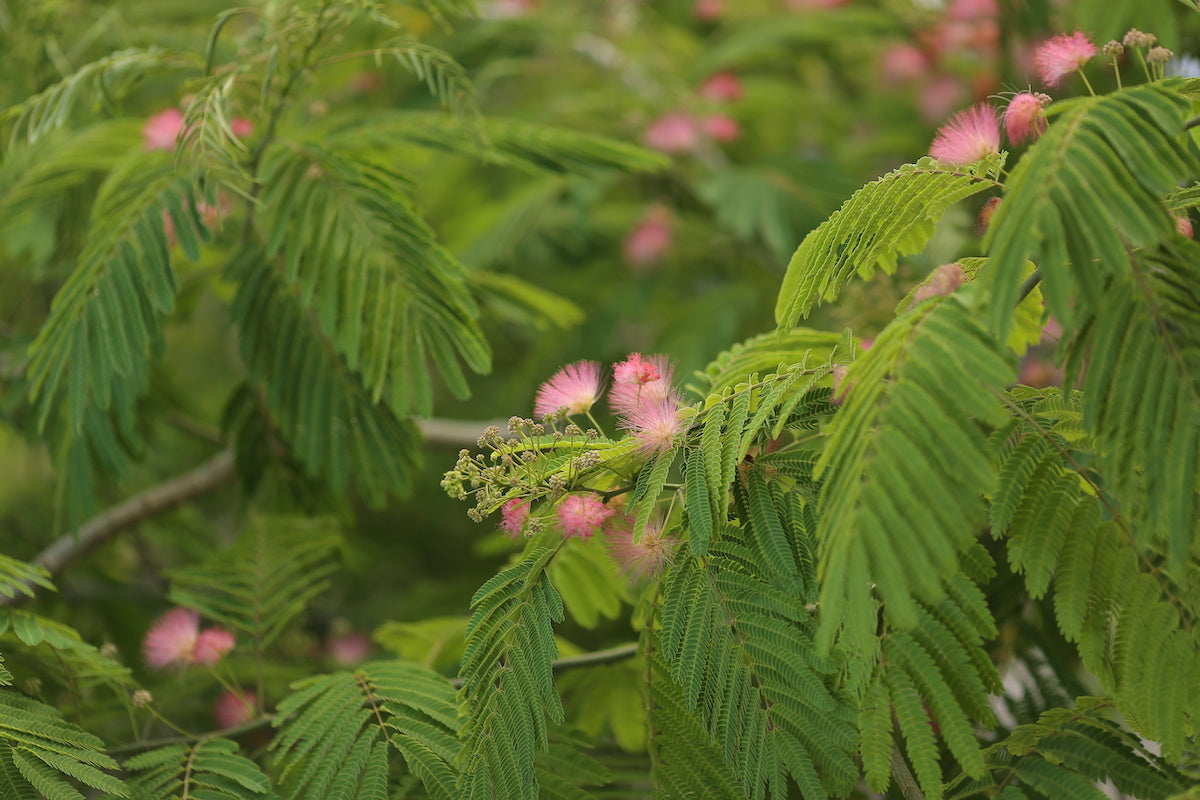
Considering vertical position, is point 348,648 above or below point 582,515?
above

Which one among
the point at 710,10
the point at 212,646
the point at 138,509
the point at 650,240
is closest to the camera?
the point at 212,646

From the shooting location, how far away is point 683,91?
4270 millimetres

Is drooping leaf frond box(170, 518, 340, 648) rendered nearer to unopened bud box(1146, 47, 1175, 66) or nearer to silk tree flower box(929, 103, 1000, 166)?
silk tree flower box(929, 103, 1000, 166)

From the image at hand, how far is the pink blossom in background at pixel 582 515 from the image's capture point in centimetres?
167

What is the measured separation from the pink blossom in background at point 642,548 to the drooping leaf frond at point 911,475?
376 millimetres

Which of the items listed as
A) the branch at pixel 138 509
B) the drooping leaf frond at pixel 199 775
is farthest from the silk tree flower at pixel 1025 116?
the branch at pixel 138 509

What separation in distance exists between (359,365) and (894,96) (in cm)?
356

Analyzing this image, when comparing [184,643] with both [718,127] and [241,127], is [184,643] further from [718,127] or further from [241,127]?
[718,127]

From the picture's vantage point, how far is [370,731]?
1909 millimetres

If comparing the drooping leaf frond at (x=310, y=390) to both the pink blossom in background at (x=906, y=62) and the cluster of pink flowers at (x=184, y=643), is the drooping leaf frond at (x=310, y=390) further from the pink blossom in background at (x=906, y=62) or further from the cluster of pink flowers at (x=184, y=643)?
the pink blossom in background at (x=906, y=62)

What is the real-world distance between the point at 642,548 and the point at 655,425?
8.0 inches

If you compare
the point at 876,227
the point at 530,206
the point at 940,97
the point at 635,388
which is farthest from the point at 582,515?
the point at 940,97

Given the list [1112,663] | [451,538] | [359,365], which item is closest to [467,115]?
[359,365]

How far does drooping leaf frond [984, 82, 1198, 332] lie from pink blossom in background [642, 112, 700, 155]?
9.76 feet
